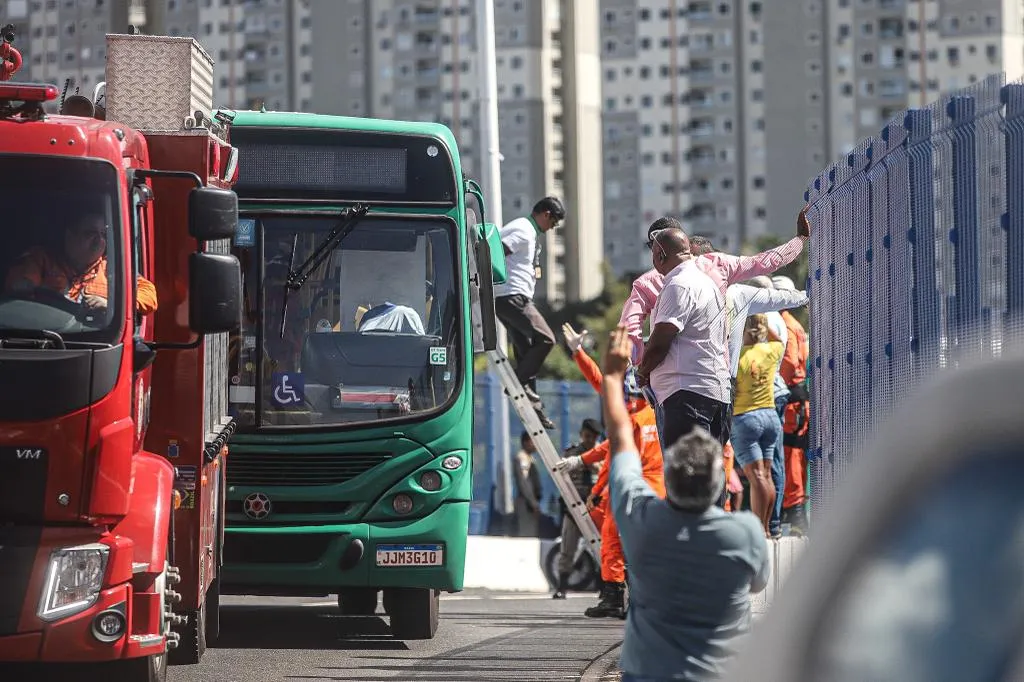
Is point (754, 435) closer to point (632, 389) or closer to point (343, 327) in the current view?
point (632, 389)

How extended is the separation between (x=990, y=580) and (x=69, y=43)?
139 metres

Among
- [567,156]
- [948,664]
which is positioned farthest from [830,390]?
[567,156]

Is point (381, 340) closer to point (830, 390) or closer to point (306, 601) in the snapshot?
point (830, 390)

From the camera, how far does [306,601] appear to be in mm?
16266

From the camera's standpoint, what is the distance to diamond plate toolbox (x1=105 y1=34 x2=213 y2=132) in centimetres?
920

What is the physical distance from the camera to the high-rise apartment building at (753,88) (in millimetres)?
138000

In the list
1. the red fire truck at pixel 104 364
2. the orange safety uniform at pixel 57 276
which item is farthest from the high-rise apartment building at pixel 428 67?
the orange safety uniform at pixel 57 276

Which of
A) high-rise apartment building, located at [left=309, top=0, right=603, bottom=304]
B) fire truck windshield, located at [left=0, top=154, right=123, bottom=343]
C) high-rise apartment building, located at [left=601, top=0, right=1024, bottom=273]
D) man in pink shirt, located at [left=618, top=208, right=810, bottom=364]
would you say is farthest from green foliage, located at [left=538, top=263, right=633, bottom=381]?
fire truck windshield, located at [left=0, top=154, right=123, bottom=343]

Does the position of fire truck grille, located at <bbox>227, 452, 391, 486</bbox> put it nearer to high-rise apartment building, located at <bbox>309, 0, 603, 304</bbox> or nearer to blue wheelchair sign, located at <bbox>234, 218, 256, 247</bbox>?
blue wheelchair sign, located at <bbox>234, 218, 256, 247</bbox>

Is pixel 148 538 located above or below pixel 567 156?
below

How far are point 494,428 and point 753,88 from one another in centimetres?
12452

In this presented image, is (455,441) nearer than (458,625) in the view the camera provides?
Yes

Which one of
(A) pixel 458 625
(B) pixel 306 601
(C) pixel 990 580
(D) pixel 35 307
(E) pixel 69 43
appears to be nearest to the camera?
(C) pixel 990 580

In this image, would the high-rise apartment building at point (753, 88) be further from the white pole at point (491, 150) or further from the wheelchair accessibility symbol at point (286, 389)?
the wheelchair accessibility symbol at point (286, 389)
